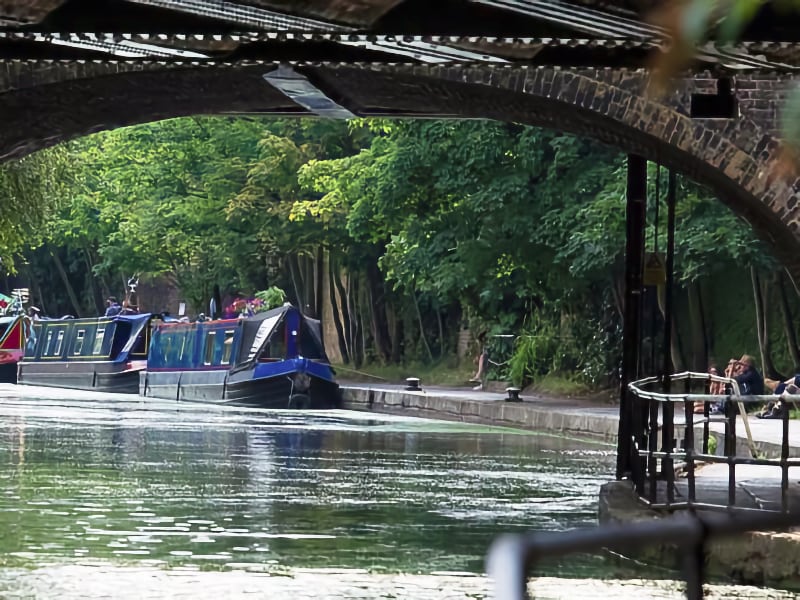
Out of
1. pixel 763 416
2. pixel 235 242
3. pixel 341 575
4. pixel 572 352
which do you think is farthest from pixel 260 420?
pixel 341 575

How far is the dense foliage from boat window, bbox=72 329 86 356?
2629 mm

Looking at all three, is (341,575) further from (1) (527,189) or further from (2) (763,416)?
(1) (527,189)

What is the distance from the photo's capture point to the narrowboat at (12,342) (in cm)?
5634

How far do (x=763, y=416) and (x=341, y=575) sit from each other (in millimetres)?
16066

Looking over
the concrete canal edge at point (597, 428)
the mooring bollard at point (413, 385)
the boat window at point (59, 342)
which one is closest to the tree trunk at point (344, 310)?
the concrete canal edge at point (597, 428)

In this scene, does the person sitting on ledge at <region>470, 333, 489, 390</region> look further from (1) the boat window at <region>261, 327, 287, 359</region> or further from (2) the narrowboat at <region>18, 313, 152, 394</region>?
(2) the narrowboat at <region>18, 313, 152, 394</region>

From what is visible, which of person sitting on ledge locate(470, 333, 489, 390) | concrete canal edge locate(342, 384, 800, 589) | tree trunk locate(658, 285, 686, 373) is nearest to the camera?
concrete canal edge locate(342, 384, 800, 589)

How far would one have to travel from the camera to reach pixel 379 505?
16.8 metres

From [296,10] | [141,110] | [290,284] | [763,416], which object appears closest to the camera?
[296,10]

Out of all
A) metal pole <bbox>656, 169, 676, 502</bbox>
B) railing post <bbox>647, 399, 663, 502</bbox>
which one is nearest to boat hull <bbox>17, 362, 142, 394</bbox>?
metal pole <bbox>656, 169, 676, 502</bbox>

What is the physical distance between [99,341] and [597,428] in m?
26.0

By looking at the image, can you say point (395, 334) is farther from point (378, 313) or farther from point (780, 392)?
point (780, 392)

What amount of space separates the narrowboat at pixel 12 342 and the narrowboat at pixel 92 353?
6.26 feet

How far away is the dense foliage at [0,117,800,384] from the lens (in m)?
28.8
